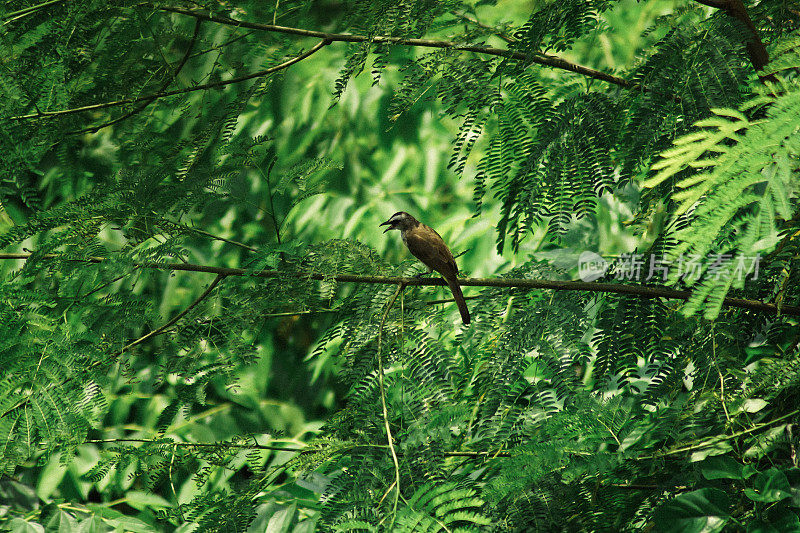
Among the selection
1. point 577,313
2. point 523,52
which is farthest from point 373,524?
point 523,52

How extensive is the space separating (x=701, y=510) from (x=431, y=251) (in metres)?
1.39

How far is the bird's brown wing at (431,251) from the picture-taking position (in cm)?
262

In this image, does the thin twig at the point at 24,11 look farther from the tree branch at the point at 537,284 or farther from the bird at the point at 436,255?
the bird at the point at 436,255

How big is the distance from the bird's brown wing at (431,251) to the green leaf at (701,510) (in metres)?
1.18

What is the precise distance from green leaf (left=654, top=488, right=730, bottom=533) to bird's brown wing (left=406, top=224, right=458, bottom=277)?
1184 mm

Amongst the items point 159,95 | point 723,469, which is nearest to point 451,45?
point 159,95

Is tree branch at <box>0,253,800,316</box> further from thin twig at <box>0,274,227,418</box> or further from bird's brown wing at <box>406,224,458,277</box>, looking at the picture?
bird's brown wing at <box>406,224,458,277</box>

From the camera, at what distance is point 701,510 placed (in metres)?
1.66

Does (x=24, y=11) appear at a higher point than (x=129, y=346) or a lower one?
higher

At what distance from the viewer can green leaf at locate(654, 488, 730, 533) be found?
5.39 feet

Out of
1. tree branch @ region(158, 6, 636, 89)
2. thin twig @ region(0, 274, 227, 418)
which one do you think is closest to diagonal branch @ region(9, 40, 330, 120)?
tree branch @ region(158, 6, 636, 89)

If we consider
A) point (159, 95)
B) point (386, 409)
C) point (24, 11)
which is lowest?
point (386, 409)

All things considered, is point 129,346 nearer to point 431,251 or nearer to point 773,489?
point 431,251

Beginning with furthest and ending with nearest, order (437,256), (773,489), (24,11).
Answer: (437,256) → (24,11) → (773,489)
